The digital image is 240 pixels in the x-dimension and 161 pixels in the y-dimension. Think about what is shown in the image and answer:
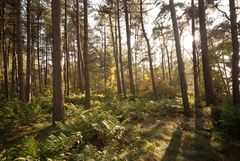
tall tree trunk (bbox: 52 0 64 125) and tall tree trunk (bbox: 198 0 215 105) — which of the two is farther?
tall tree trunk (bbox: 198 0 215 105)

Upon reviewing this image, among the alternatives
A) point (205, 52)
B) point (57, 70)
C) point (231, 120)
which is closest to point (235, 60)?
point (205, 52)

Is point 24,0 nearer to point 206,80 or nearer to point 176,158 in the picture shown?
point 206,80

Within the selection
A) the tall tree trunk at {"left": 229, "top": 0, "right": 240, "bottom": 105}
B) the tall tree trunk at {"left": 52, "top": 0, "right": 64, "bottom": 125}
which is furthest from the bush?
the tall tree trunk at {"left": 52, "top": 0, "right": 64, "bottom": 125}

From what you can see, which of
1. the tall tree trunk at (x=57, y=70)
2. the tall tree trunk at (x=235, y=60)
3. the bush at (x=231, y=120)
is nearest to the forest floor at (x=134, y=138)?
the bush at (x=231, y=120)

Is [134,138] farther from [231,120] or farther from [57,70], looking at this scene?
[57,70]

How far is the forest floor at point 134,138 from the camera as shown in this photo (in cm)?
677

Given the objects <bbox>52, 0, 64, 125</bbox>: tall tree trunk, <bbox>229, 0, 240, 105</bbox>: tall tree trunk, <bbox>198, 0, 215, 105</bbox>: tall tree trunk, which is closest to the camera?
<bbox>52, 0, 64, 125</bbox>: tall tree trunk

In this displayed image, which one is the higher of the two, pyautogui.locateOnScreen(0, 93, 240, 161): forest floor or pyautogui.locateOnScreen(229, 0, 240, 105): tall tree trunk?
pyautogui.locateOnScreen(229, 0, 240, 105): tall tree trunk

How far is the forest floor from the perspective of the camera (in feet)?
22.2

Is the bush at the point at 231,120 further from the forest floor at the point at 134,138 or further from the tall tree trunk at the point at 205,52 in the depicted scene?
the tall tree trunk at the point at 205,52

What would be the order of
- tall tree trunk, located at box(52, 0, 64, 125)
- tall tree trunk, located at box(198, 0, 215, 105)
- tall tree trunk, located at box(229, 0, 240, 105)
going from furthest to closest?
tall tree trunk, located at box(198, 0, 215, 105)
tall tree trunk, located at box(229, 0, 240, 105)
tall tree trunk, located at box(52, 0, 64, 125)

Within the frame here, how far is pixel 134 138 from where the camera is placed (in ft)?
26.9

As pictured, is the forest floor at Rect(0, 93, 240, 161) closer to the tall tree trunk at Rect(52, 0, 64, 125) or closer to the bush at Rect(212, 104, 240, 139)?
the bush at Rect(212, 104, 240, 139)

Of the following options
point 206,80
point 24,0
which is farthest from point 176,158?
point 24,0
